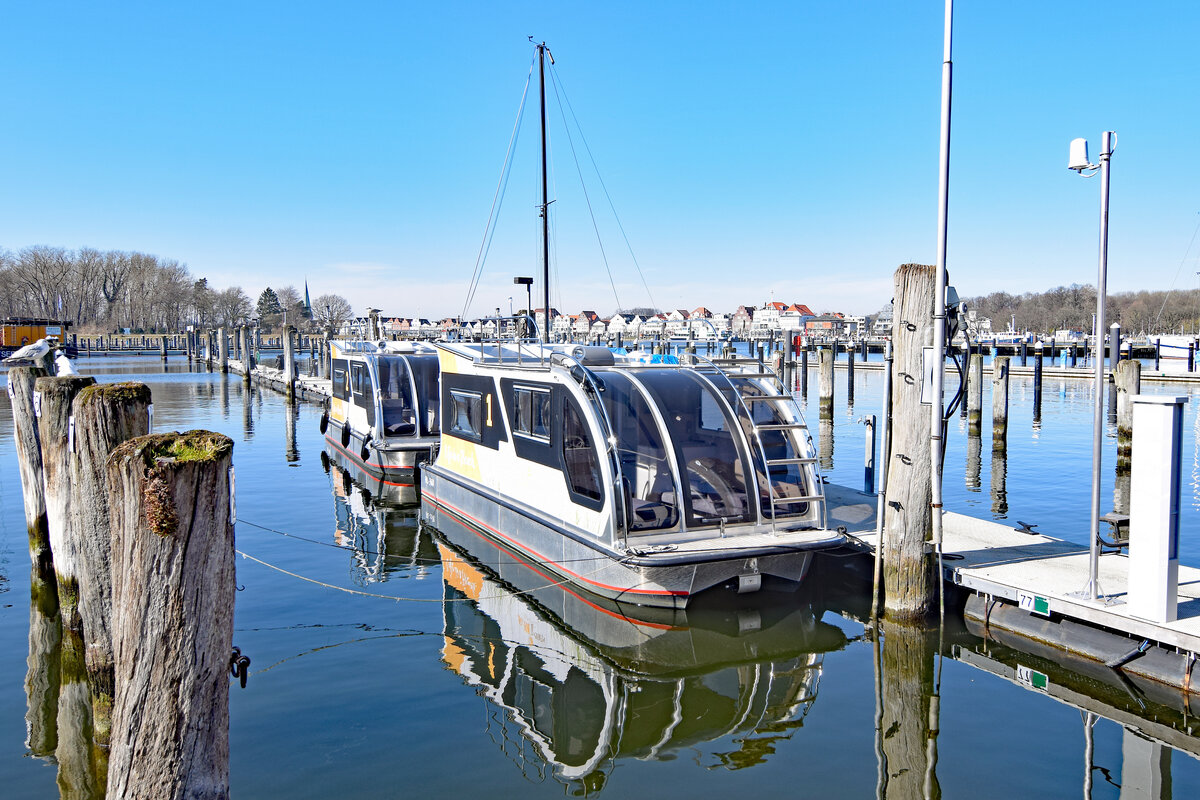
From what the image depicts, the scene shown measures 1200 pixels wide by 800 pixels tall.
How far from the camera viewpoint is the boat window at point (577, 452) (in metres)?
9.54

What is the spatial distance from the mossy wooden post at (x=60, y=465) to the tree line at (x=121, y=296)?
299 feet

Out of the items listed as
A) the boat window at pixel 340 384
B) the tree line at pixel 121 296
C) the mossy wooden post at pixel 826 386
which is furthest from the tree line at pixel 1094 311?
the tree line at pixel 121 296

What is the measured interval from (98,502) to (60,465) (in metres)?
1.57

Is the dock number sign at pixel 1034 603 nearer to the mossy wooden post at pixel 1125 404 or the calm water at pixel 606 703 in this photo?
the calm water at pixel 606 703

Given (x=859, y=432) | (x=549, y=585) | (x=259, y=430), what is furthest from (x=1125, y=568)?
(x=259, y=430)

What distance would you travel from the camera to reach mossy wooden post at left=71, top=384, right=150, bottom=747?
667 cm

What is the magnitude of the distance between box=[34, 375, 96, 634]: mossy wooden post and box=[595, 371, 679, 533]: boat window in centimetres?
564

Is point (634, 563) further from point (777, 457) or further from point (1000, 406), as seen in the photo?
point (1000, 406)

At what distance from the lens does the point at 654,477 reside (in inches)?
376

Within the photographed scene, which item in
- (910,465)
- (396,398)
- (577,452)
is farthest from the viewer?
(396,398)

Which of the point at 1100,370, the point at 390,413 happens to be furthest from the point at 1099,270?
the point at 390,413

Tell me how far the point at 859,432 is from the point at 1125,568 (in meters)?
18.3

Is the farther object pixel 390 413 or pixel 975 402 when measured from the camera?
pixel 975 402

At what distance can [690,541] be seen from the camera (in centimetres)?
892
